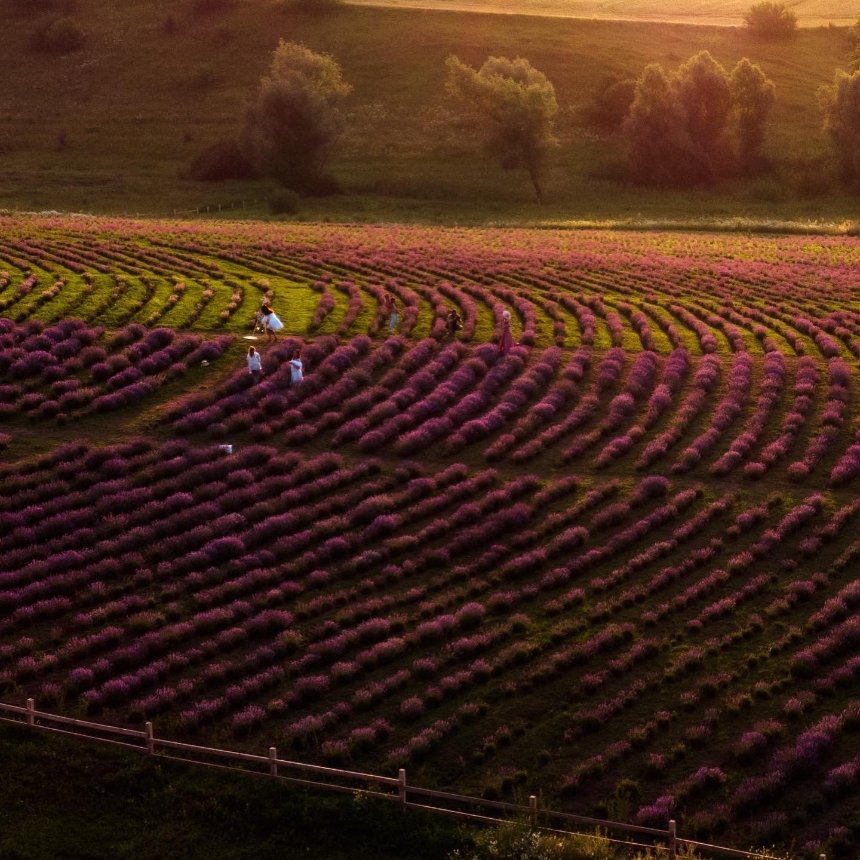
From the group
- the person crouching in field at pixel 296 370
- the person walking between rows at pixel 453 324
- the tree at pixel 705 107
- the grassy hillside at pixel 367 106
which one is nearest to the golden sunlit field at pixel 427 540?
the person walking between rows at pixel 453 324

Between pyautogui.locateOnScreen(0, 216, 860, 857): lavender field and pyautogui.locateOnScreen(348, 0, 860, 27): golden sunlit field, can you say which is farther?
pyautogui.locateOnScreen(348, 0, 860, 27): golden sunlit field

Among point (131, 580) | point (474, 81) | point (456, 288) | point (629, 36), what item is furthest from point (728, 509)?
point (629, 36)

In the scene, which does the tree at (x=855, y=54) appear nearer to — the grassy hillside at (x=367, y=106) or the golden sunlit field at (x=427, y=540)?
the grassy hillside at (x=367, y=106)

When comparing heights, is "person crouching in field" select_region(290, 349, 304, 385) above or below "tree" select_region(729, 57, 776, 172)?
below

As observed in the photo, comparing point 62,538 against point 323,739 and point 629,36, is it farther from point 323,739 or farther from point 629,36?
point 629,36

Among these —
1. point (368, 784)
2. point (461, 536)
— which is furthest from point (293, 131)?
point (368, 784)

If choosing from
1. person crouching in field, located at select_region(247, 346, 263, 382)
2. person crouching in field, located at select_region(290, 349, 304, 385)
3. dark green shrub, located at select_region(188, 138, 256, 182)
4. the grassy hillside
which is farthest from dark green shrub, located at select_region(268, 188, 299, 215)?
person crouching in field, located at select_region(290, 349, 304, 385)

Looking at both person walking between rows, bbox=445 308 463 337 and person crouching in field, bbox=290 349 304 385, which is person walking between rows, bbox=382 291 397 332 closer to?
person walking between rows, bbox=445 308 463 337
